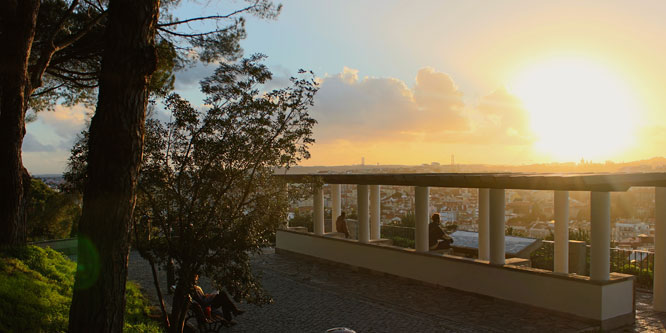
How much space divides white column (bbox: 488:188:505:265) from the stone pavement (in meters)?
0.92

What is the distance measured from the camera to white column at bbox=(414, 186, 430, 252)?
1347 centimetres

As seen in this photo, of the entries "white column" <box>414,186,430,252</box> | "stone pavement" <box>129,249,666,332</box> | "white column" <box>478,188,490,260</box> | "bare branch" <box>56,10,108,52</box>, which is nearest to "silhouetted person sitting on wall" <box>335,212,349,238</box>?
"stone pavement" <box>129,249,666,332</box>

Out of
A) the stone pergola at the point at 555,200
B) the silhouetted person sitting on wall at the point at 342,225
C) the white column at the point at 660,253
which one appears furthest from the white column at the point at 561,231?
the silhouetted person sitting on wall at the point at 342,225

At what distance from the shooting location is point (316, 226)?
17562 mm

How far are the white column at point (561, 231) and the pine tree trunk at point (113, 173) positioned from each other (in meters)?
9.82

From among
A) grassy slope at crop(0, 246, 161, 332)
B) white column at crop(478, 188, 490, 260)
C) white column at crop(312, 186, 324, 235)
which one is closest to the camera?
Result: grassy slope at crop(0, 246, 161, 332)

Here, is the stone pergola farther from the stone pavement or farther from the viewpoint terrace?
the stone pavement

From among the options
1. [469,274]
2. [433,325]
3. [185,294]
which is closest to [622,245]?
[469,274]

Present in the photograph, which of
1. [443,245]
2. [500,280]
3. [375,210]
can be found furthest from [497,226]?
[375,210]

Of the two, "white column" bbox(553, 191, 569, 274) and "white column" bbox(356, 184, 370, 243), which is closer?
"white column" bbox(553, 191, 569, 274)

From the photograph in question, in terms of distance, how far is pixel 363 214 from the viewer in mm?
15711

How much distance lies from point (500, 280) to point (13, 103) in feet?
34.0

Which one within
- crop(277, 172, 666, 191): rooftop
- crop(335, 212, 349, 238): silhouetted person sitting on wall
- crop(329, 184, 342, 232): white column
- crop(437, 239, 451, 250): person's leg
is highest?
crop(277, 172, 666, 191): rooftop

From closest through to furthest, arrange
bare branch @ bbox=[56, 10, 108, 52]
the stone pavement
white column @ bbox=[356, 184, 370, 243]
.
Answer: the stone pavement, bare branch @ bbox=[56, 10, 108, 52], white column @ bbox=[356, 184, 370, 243]
